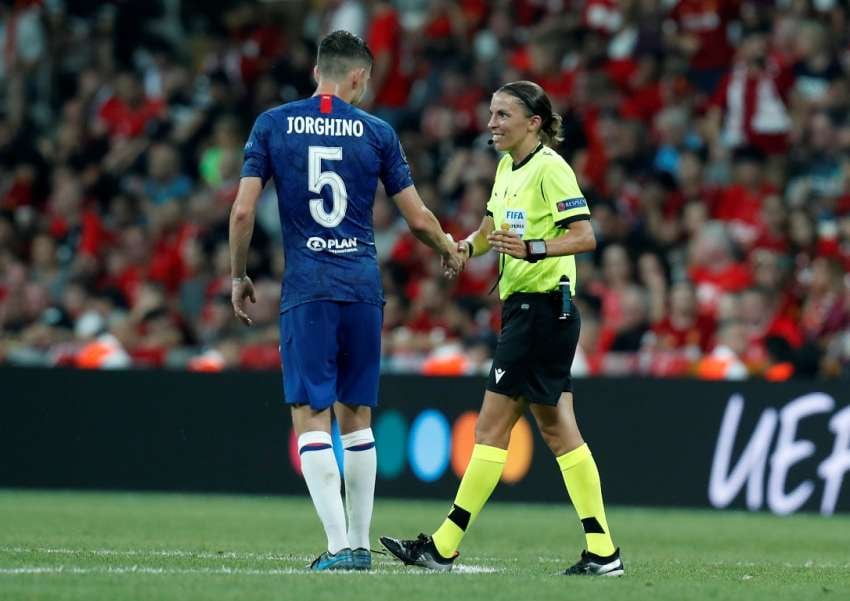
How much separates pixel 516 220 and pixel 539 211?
0.12 m

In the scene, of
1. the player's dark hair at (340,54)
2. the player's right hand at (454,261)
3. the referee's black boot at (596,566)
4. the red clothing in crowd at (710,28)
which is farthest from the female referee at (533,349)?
the red clothing in crowd at (710,28)

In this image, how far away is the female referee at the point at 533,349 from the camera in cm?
802

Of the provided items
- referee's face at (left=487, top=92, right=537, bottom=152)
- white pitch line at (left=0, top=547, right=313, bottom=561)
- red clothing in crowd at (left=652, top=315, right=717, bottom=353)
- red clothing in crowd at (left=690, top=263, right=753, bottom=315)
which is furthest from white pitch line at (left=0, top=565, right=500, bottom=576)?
red clothing in crowd at (left=690, top=263, right=753, bottom=315)

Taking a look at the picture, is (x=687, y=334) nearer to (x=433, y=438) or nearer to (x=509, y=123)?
(x=433, y=438)

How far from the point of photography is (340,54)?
778 cm

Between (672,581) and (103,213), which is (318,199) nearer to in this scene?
(672,581)

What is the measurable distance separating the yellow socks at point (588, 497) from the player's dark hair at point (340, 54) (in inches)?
82.2

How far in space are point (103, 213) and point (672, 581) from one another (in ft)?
39.4

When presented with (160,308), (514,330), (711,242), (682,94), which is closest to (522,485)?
(711,242)

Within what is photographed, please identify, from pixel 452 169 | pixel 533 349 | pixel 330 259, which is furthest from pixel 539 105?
pixel 452 169

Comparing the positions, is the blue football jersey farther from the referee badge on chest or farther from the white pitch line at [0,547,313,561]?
the white pitch line at [0,547,313,561]

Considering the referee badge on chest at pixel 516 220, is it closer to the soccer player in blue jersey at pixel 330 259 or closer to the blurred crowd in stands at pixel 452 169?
the soccer player in blue jersey at pixel 330 259

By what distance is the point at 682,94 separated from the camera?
17.1 metres

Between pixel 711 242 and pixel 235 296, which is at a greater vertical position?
pixel 711 242
